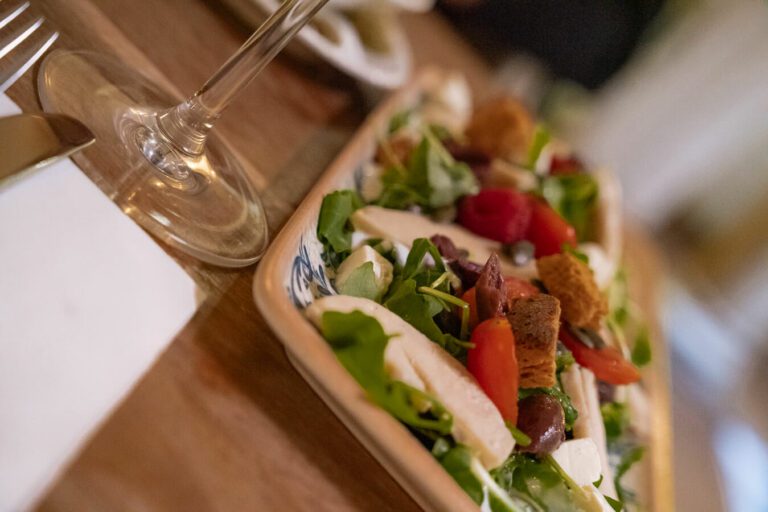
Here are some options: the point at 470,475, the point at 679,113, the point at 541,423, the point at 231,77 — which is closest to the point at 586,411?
the point at 541,423

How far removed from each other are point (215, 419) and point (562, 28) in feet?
10.8

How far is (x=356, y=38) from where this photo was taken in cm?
151

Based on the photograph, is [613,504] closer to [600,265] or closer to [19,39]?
[600,265]

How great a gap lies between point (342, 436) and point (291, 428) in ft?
0.22

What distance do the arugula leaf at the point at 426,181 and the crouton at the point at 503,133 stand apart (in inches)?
11.1

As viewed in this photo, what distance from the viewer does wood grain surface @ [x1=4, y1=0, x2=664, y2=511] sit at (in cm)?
60

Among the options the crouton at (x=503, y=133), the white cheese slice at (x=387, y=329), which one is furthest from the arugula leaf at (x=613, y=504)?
the crouton at (x=503, y=133)

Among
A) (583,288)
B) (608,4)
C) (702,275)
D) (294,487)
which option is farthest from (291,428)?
(702,275)

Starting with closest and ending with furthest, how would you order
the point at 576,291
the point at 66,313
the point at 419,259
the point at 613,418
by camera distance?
the point at 66,313 → the point at 419,259 → the point at 576,291 → the point at 613,418

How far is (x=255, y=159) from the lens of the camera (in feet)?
3.48

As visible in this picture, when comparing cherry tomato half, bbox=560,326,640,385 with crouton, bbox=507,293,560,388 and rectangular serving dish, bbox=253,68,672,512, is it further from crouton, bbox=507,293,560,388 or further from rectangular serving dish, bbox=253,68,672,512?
rectangular serving dish, bbox=253,68,672,512

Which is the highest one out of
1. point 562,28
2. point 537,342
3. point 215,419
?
point 562,28

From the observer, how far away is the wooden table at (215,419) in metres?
0.60

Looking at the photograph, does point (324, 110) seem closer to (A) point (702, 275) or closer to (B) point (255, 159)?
(B) point (255, 159)
